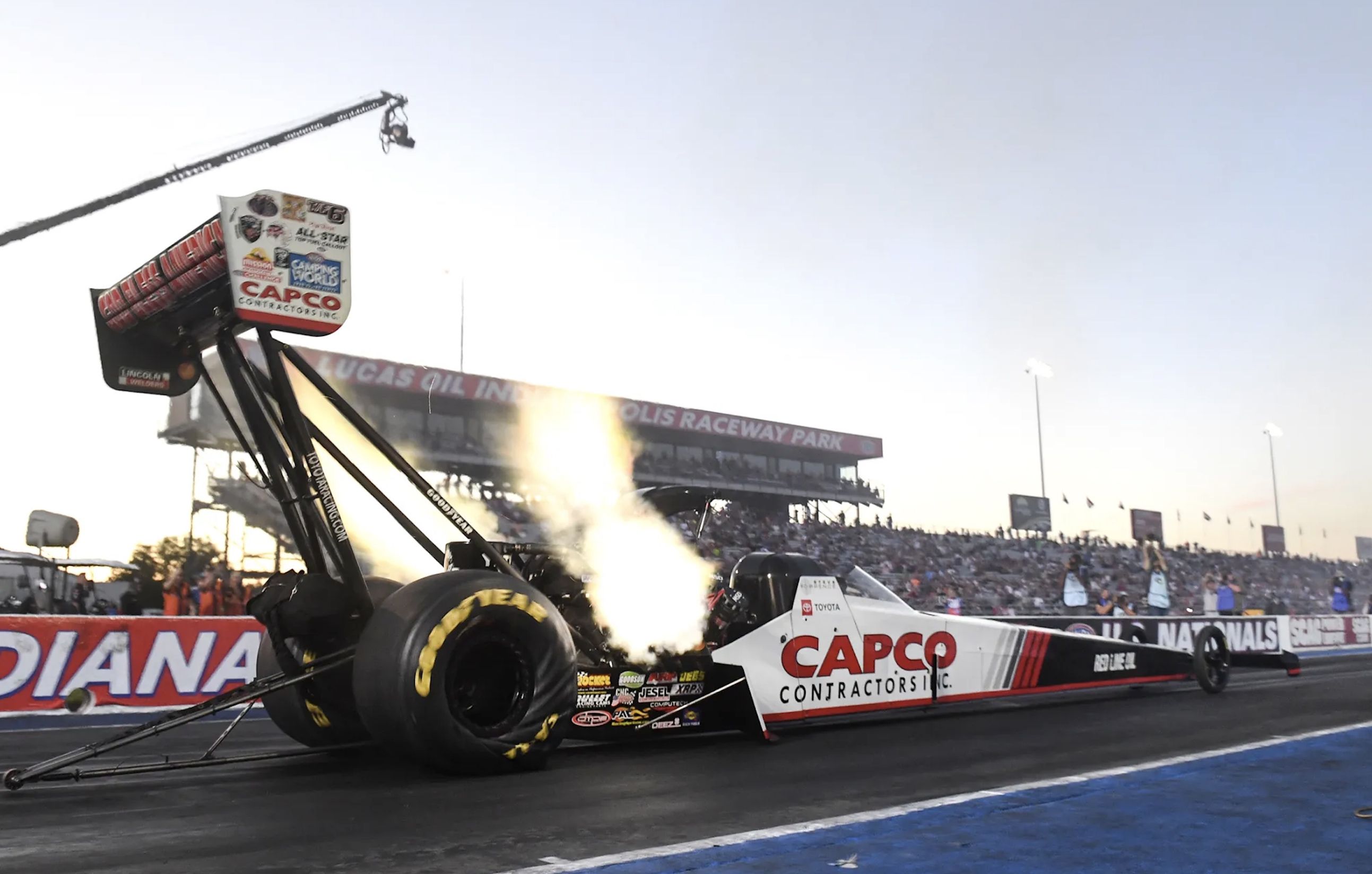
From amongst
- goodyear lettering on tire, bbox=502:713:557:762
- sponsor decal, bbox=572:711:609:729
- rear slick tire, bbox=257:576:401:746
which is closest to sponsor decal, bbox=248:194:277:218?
rear slick tire, bbox=257:576:401:746

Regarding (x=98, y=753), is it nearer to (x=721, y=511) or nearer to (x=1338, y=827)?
(x=1338, y=827)

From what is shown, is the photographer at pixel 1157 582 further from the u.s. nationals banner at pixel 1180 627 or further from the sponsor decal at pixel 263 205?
the sponsor decal at pixel 263 205

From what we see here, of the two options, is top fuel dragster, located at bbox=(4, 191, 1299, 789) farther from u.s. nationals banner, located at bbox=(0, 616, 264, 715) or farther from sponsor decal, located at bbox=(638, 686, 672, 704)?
u.s. nationals banner, located at bbox=(0, 616, 264, 715)

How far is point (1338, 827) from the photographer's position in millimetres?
4848

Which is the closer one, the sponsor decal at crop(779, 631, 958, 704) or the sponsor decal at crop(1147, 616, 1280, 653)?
the sponsor decal at crop(779, 631, 958, 704)

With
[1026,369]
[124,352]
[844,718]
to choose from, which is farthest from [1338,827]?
[1026,369]

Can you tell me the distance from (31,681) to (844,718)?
9.03 m

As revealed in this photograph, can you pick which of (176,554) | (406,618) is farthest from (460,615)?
(176,554)

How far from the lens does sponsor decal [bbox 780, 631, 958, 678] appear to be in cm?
846

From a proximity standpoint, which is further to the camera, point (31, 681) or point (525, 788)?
point (31, 681)

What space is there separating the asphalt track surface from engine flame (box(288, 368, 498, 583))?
1.86 meters

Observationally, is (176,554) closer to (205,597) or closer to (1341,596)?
(205,597)

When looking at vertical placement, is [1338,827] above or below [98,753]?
below

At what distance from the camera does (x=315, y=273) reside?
641cm
